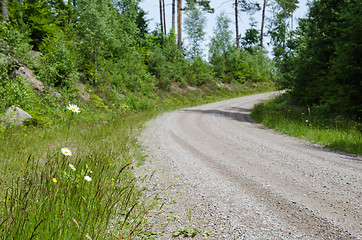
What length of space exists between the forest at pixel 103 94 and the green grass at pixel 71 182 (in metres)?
0.03

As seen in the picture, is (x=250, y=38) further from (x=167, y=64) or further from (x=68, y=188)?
(x=68, y=188)

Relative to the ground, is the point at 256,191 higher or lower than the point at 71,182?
lower

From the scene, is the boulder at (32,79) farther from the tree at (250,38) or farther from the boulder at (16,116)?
the tree at (250,38)

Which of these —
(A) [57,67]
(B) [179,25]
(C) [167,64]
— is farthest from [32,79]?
(B) [179,25]

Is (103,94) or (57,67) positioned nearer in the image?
(57,67)

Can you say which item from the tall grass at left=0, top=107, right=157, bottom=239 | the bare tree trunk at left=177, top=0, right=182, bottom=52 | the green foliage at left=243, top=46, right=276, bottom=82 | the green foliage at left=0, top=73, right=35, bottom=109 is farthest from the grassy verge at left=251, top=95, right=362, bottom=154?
the green foliage at left=243, top=46, right=276, bottom=82

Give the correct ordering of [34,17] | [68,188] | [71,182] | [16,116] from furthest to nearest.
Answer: [34,17] < [16,116] < [71,182] < [68,188]

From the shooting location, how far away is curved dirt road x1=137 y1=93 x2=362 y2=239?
3197 mm

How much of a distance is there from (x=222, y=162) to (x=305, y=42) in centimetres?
1344

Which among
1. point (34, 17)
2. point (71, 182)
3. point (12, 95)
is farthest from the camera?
point (34, 17)

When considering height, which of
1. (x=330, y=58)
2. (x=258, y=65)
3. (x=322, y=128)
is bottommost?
(x=322, y=128)

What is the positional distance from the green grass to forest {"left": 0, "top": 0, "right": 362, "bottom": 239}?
1.0 inches

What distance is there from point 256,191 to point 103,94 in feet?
53.1

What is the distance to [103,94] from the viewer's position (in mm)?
18406
